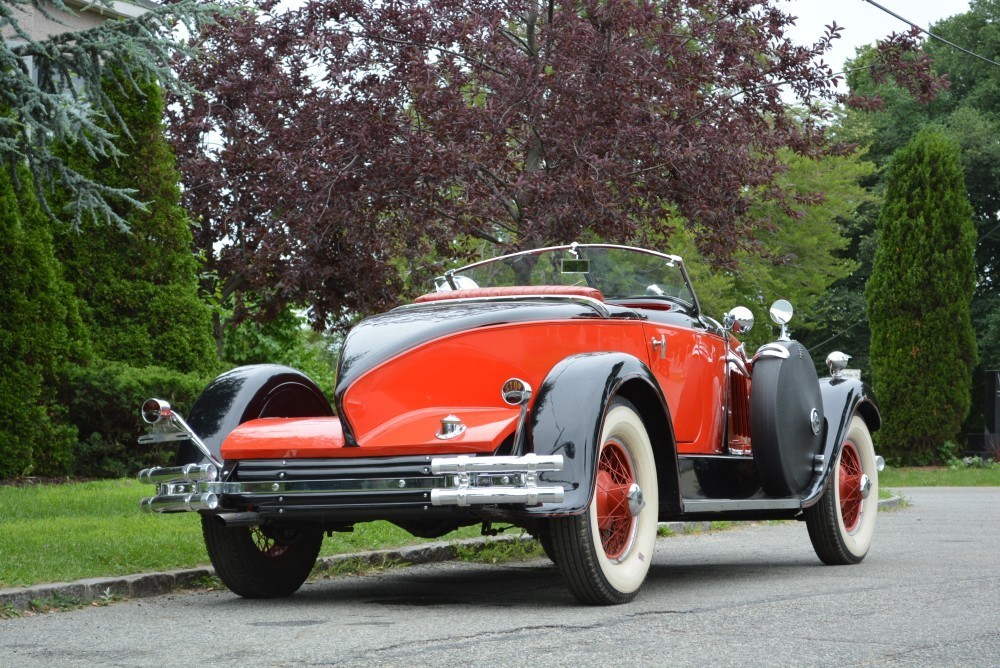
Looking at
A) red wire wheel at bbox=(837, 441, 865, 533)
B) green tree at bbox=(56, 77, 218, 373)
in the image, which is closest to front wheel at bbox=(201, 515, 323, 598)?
red wire wheel at bbox=(837, 441, 865, 533)

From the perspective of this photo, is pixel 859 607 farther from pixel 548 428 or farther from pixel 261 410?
pixel 261 410

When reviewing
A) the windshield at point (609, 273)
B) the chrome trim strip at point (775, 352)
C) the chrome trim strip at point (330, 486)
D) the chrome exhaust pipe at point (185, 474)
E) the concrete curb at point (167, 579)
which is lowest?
the concrete curb at point (167, 579)

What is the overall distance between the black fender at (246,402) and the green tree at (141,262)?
8.03 metres

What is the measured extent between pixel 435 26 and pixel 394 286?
3.38 meters

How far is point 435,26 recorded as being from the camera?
501 inches

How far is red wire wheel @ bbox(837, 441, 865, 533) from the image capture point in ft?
27.9

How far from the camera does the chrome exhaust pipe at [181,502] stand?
20.3ft

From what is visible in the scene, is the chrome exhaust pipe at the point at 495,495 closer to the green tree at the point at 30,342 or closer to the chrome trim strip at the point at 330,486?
the chrome trim strip at the point at 330,486

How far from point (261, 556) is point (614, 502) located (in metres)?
1.91

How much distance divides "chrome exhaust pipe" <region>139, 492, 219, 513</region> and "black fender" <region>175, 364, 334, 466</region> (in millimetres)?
273

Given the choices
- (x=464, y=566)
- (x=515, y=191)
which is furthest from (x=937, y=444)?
(x=464, y=566)

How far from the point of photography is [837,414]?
8320 mm

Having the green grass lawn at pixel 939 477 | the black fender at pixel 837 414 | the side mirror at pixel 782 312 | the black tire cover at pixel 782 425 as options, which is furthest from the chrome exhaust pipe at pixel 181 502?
the green grass lawn at pixel 939 477

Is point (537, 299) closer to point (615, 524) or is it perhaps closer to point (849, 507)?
point (615, 524)
